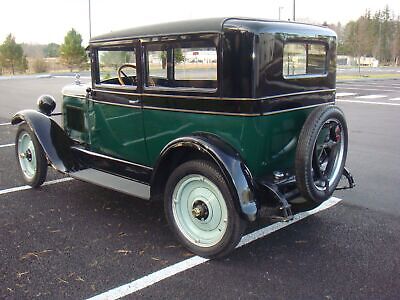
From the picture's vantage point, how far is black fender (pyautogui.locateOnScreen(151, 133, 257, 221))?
299 centimetres

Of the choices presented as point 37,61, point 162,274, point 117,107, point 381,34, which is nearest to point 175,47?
point 117,107

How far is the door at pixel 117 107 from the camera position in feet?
12.7

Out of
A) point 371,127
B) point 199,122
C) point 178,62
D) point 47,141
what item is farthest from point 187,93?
point 371,127

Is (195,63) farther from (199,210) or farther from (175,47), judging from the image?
(199,210)

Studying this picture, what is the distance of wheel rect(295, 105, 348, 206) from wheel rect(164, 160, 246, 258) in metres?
0.59

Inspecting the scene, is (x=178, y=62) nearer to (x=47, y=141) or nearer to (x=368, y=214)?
(x=47, y=141)

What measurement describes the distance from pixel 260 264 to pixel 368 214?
1542 millimetres

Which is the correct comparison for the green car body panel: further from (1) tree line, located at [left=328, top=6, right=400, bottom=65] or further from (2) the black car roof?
(1) tree line, located at [left=328, top=6, right=400, bottom=65]

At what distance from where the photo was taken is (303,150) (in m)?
3.15

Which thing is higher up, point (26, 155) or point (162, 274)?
point (26, 155)

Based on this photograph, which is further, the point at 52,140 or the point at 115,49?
the point at 52,140

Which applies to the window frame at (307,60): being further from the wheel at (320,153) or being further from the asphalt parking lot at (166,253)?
the asphalt parking lot at (166,253)

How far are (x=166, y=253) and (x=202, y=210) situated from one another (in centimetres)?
45

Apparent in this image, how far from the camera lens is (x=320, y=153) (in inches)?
138
